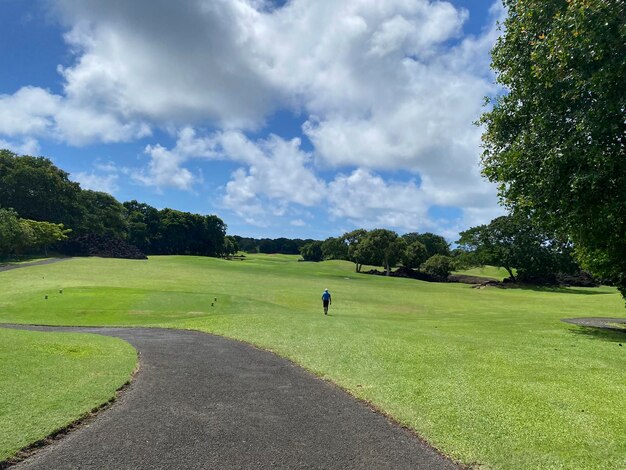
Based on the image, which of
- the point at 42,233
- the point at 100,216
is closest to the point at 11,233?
the point at 42,233

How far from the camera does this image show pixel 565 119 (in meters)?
18.7

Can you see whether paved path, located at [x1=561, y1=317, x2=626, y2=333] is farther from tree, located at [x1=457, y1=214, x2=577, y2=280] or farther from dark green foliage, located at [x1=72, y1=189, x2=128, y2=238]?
dark green foliage, located at [x1=72, y1=189, x2=128, y2=238]

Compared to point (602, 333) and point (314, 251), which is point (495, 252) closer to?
point (602, 333)

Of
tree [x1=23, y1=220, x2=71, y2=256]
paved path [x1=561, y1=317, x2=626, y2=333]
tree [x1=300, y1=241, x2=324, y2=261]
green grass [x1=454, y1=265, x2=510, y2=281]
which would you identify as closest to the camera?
paved path [x1=561, y1=317, x2=626, y2=333]

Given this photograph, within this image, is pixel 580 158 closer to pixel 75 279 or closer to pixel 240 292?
pixel 240 292

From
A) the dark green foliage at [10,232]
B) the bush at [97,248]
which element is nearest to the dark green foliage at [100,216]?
the bush at [97,248]

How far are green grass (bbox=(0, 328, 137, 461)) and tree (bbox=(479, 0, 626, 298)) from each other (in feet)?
60.1

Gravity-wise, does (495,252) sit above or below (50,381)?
above

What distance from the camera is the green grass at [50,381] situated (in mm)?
8508

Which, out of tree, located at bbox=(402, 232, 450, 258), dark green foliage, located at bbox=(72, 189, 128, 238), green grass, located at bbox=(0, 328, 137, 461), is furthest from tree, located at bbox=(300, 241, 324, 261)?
green grass, located at bbox=(0, 328, 137, 461)

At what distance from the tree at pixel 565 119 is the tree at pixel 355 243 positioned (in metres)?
81.7

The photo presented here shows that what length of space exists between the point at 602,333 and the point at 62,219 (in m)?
112

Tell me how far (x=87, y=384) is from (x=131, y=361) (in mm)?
3456

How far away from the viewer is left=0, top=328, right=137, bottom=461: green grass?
27.9 feet
